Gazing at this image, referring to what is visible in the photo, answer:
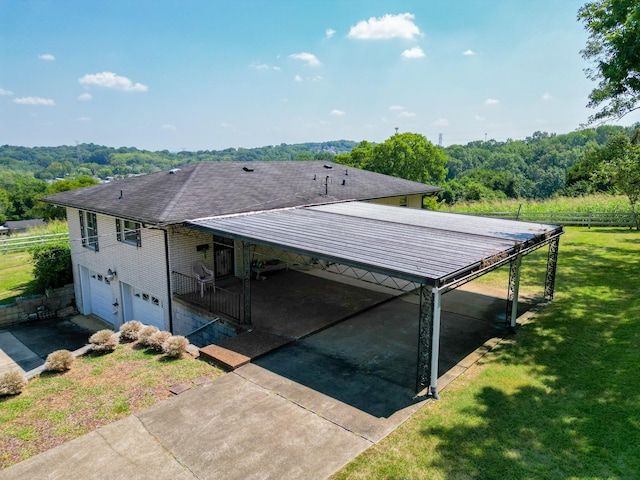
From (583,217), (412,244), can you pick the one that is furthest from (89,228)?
(583,217)

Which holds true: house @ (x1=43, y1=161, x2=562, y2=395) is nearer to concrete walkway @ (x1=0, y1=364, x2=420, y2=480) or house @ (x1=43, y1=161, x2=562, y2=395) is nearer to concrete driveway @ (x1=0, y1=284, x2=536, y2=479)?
concrete driveway @ (x1=0, y1=284, x2=536, y2=479)

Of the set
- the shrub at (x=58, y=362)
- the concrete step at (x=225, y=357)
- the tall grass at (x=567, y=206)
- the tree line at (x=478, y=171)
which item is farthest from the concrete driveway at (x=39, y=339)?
the tall grass at (x=567, y=206)

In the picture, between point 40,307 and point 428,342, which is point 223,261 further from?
point 428,342

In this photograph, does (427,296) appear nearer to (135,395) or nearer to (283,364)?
(283,364)

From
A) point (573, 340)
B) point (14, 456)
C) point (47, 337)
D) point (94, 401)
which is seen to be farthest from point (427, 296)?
point (47, 337)

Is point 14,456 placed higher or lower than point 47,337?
higher
